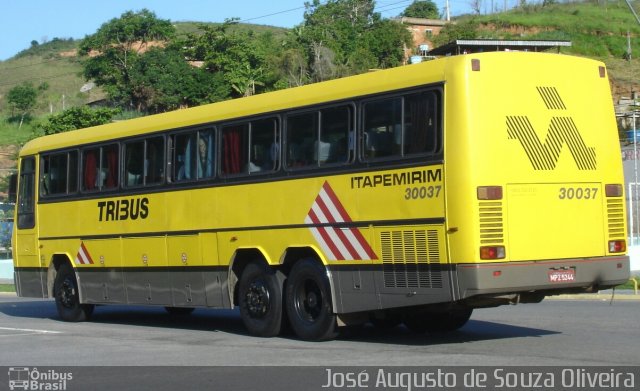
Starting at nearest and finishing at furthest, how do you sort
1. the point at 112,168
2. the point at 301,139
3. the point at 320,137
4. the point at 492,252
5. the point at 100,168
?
the point at 492,252
the point at 320,137
the point at 301,139
the point at 112,168
the point at 100,168

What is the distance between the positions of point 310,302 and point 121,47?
295 ft

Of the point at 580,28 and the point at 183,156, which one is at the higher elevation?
the point at 580,28

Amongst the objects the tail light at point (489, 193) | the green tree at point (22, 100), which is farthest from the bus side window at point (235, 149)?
the green tree at point (22, 100)

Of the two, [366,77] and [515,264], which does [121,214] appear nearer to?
[366,77]

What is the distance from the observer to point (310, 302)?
1414 cm

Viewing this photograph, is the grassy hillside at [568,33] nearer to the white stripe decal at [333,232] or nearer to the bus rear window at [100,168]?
the bus rear window at [100,168]

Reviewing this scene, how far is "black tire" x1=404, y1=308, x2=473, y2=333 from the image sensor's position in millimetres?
14672

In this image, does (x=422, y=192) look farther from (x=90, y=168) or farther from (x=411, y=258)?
(x=90, y=168)

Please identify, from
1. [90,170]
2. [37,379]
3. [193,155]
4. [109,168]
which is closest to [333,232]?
[193,155]

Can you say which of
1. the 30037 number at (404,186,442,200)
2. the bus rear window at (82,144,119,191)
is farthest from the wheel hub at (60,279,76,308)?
the 30037 number at (404,186,442,200)

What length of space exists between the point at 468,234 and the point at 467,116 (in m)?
1.35

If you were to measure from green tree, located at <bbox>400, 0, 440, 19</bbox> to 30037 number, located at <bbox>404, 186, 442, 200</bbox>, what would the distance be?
117 meters

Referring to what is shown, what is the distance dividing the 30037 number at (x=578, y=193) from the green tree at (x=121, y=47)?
81338 mm

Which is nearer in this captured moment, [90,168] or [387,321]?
[387,321]
